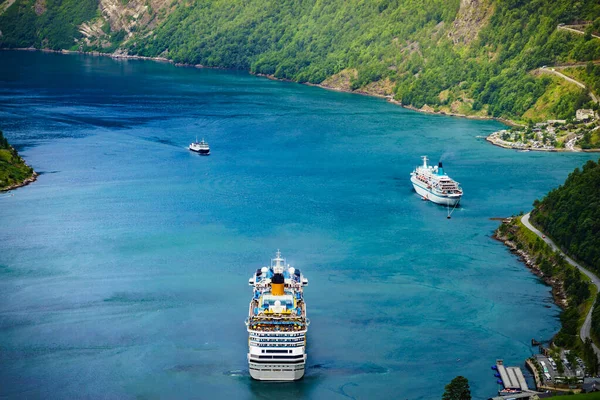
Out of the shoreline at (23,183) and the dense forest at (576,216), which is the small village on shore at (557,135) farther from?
the shoreline at (23,183)

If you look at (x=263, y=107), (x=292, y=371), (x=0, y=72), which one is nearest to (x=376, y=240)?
(x=292, y=371)

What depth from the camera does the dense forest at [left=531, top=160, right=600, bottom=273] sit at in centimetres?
5916

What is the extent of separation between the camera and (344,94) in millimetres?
139000

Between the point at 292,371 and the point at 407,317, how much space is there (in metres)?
9.65

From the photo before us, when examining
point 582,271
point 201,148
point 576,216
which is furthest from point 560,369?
point 201,148

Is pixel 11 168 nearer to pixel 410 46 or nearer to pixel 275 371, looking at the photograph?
pixel 275 371

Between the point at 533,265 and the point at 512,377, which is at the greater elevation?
the point at 533,265

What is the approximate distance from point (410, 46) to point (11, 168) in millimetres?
76539

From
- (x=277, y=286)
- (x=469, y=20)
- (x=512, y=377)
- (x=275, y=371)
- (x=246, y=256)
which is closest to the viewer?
(x=275, y=371)

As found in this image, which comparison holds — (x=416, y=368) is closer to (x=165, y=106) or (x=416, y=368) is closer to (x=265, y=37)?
(x=165, y=106)

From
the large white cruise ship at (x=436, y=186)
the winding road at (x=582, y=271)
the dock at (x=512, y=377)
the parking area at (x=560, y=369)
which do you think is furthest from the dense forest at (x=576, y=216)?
the dock at (x=512, y=377)

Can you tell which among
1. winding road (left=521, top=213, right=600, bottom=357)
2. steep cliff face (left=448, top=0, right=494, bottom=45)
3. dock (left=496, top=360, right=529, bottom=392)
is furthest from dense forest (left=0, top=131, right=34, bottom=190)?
steep cliff face (left=448, top=0, right=494, bottom=45)

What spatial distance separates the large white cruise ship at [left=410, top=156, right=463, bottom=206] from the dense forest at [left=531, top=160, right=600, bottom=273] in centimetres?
664

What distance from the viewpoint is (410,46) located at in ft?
Answer: 468
